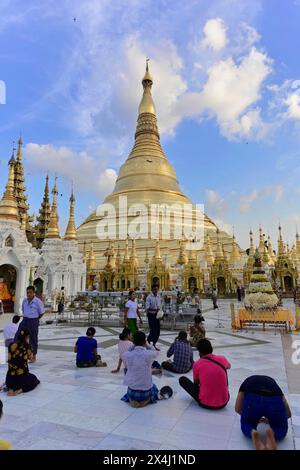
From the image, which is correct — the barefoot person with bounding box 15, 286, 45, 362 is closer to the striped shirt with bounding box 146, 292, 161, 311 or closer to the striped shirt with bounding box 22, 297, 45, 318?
the striped shirt with bounding box 22, 297, 45, 318

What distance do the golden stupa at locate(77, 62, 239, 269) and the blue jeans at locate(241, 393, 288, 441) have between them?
3770cm

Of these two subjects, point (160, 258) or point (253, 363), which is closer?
point (253, 363)

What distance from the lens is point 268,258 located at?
131 ft

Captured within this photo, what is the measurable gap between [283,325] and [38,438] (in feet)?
35.3

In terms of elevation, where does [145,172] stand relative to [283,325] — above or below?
above

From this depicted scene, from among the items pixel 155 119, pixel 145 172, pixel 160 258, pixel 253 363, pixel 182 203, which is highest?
pixel 155 119

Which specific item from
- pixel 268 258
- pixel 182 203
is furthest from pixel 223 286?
pixel 182 203

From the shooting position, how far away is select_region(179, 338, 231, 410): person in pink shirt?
13.9 feet

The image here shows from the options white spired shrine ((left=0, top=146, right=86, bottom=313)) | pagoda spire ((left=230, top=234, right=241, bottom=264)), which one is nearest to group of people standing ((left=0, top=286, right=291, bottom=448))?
white spired shrine ((left=0, top=146, right=86, bottom=313))

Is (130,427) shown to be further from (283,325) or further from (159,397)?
(283,325)

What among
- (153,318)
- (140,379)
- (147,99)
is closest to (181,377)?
(140,379)

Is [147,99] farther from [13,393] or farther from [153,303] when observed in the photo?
[13,393]

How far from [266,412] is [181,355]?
9.67ft

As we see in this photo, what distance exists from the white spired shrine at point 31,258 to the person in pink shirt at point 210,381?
15.6 m
